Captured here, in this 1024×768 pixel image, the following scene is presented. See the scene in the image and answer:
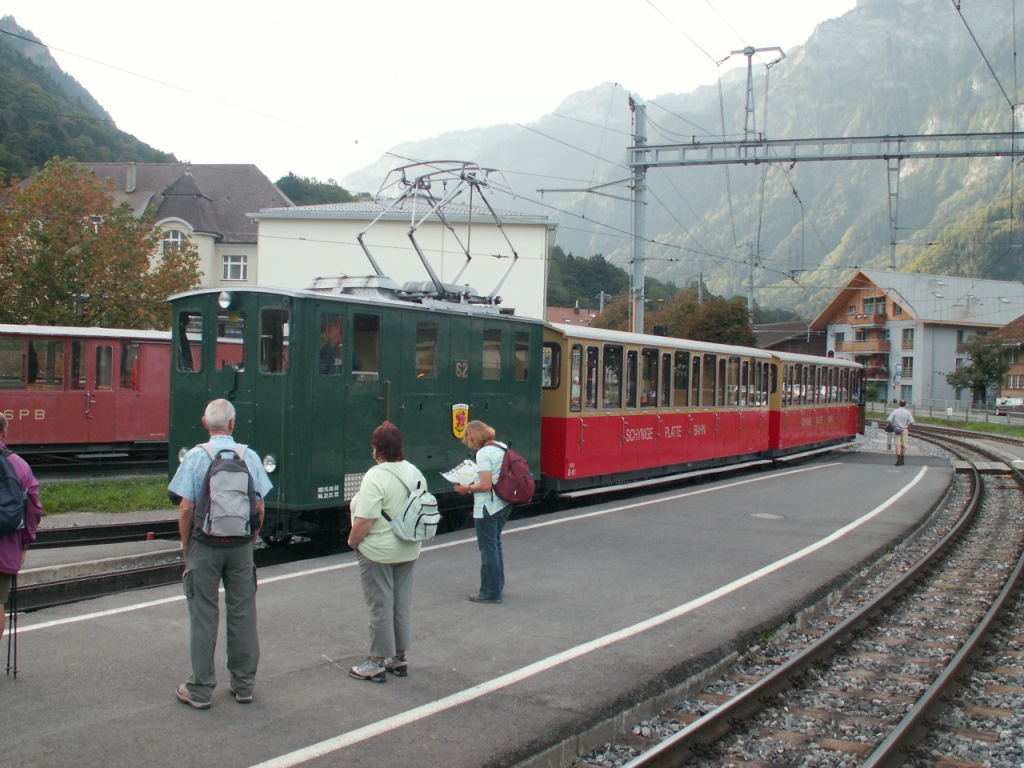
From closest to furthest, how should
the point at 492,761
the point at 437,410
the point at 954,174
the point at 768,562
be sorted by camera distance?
1. the point at 492,761
2. the point at 768,562
3. the point at 437,410
4. the point at 954,174

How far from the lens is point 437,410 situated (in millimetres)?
11453

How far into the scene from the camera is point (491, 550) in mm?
7809

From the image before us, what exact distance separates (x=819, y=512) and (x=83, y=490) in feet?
38.8

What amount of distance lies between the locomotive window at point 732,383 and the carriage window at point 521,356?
25.7 feet

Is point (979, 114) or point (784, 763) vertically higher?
point (979, 114)

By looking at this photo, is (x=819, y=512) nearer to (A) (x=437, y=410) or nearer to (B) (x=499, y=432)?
(B) (x=499, y=432)

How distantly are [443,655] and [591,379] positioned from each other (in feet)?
28.0

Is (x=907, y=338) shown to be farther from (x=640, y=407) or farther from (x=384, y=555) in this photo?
(x=384, y=555)

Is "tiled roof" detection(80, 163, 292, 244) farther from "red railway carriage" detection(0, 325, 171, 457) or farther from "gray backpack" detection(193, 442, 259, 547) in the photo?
"gray backpack" detection(193, 442, 259, 547)

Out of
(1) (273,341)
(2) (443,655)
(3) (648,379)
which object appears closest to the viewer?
(2) (443,655)

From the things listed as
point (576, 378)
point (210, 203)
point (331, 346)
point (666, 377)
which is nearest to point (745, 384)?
point (666, 377)

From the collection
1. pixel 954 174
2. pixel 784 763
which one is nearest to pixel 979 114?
pixel 954 174

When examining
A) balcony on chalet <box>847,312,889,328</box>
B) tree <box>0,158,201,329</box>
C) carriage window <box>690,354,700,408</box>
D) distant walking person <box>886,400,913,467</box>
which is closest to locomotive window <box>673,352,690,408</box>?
carriage window <box>690,354,700,408</box>

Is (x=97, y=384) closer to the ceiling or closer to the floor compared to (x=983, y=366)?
closer to the floor
